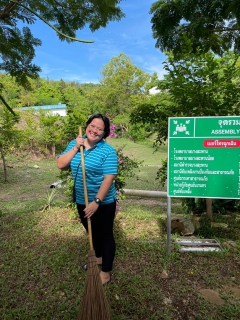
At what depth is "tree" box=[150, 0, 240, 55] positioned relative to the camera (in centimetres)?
241

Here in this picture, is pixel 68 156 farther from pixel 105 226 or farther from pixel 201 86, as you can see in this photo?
pixel 201 86

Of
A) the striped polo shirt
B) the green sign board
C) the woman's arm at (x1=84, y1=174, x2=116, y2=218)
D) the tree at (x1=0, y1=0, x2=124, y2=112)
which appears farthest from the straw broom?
the tree at (x1=0, y1=0, x2=124, y2=112)

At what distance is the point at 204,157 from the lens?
8.11 ft

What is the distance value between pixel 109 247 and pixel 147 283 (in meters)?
0.47

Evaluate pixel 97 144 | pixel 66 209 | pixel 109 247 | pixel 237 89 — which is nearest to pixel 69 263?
pixel 109 247

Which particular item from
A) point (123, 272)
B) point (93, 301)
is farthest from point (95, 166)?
point (123, 272)

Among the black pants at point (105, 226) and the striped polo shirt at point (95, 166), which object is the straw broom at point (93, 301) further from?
the striped polo shirt at point (95, 166)

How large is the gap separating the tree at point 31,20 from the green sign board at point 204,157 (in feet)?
3.79

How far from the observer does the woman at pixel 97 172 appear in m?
1.96

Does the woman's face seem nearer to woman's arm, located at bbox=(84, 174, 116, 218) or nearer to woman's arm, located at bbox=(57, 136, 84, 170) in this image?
woman's arm, located at bbox=(57, 136, 84, 170)

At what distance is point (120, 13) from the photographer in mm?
1871

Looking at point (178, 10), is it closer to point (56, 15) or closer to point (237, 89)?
point (237, 89)

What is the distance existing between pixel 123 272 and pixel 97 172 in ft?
3.57

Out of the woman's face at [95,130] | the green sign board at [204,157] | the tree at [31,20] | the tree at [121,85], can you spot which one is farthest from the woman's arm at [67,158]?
the tree at [121,85]
